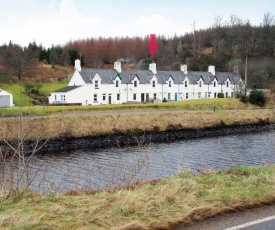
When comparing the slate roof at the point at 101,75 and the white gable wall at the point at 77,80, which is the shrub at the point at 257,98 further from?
the white gable wall at the point at 77,80

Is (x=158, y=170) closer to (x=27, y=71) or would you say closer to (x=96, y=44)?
(x=27, y=71)

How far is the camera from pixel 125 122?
35.5 meters

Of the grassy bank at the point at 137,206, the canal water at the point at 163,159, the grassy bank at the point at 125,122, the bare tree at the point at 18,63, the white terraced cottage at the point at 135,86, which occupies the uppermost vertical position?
the bare tree at the point at 18,63

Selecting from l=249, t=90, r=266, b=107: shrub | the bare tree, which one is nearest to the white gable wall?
the bare tree

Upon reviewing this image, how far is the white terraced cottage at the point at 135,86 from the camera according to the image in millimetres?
58094

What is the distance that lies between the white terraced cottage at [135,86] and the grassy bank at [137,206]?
164 ft

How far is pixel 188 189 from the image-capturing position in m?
7.64

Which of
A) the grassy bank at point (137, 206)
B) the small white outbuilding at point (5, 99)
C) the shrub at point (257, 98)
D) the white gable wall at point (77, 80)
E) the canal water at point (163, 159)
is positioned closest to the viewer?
the grassy bank at point (137, 206)

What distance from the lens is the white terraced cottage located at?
58094mm

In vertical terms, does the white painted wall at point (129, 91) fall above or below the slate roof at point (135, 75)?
below

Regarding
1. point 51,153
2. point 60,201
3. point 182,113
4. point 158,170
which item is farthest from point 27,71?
point 60,201

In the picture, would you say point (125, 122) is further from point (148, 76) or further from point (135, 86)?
point (148, 76)

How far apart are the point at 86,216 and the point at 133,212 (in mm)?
809

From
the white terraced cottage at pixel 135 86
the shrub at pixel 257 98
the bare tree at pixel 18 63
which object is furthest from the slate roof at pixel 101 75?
the shrub at pixel 257 98
